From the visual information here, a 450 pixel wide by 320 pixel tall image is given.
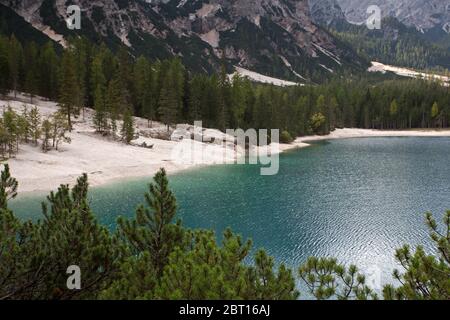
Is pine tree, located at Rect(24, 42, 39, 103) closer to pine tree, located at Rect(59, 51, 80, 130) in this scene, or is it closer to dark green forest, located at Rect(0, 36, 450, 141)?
dark green forest, located at Rect(0, 36, 450, 141)

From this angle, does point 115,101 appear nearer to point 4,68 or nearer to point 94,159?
point 4,68

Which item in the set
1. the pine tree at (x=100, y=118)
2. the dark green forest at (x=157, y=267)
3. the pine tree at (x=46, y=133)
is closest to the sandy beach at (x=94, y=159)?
the pine tree at (x=46, y=133)

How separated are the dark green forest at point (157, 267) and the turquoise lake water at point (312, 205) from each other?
13.2 metres

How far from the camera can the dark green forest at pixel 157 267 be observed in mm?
9484

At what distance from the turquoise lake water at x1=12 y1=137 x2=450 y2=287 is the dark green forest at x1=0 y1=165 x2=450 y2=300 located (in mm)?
13196

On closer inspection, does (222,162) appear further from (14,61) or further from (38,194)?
(14,61)

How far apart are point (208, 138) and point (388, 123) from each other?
4346 inches

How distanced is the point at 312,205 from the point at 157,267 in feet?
100

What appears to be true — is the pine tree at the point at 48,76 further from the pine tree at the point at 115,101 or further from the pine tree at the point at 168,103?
the pine tree at the point at 168,103

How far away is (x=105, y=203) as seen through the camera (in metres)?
39.2

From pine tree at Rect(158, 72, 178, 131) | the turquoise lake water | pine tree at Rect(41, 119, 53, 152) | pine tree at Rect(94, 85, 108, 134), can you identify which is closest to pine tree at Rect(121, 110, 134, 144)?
pine tree at Rect(94, 85, 108, 134)

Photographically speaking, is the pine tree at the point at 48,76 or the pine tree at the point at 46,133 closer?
the pine tree at the point at 46,133

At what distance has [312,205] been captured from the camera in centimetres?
4119
